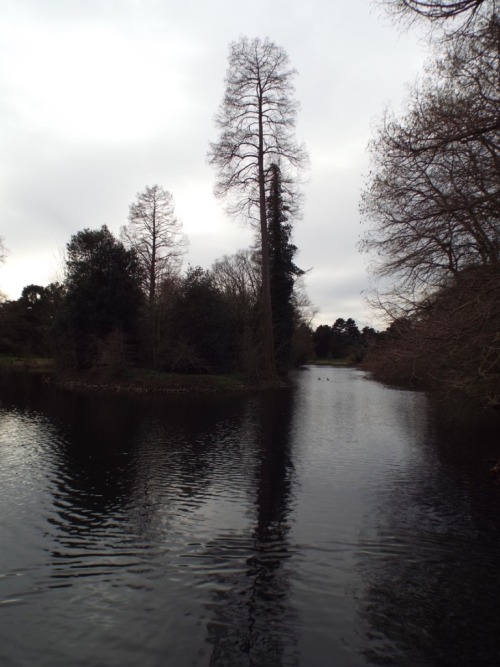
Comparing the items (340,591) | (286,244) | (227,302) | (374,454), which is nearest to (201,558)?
(340,591)

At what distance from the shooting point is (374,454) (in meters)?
11.8

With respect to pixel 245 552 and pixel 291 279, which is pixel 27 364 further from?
pixel 245 552

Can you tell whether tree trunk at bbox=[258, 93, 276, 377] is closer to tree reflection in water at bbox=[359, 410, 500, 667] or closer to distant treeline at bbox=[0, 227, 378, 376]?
distant treeline at bbox=[0, 227, 378, 376]

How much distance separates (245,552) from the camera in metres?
6.09

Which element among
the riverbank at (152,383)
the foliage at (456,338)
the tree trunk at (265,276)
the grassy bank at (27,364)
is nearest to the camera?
the foliage at (456,338)

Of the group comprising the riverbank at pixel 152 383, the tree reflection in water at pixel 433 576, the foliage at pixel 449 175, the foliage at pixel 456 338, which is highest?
the foliage at pixel 449 175

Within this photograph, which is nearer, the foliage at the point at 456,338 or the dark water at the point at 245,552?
the dark water at the point at 245,552

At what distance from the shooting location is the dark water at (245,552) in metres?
4.23

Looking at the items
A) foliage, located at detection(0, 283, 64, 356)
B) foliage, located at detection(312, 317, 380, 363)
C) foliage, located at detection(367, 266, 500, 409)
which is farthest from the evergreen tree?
foliage, located at detection(312, 317, 380, 363)

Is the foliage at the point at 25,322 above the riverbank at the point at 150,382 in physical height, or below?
above

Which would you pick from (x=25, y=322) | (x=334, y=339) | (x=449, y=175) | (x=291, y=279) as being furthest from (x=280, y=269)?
(x=334, y=339)

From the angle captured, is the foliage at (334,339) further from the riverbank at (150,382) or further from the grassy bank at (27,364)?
the riverbank at (150,382)

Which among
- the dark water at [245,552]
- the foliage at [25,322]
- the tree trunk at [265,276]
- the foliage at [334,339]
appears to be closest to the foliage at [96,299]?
the tree trunk at [265,276]

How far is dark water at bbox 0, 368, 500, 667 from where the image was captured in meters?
4.23
